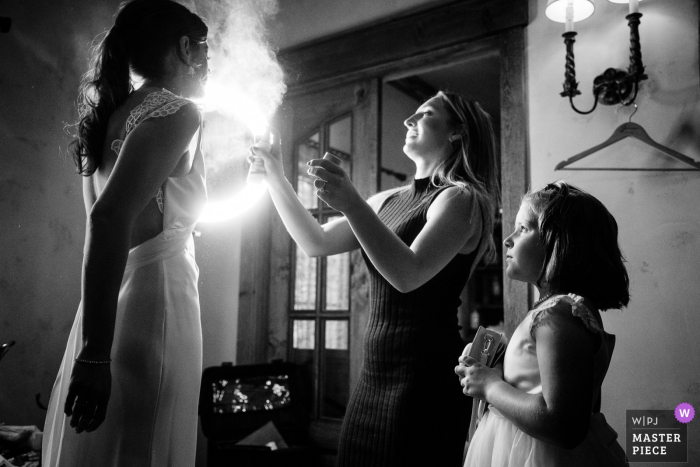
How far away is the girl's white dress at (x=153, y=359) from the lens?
35.2 inches

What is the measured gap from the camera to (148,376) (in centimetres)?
92

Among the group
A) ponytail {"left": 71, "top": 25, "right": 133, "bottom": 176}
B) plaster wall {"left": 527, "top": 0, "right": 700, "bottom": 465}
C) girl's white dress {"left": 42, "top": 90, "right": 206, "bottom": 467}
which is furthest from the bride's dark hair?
plaster wall {"left": 527, "top": 0, "right": 700, "bottom": 465}

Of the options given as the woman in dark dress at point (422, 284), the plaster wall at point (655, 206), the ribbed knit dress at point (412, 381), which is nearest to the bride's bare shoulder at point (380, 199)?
the woman in dark dress at point (422, 284)

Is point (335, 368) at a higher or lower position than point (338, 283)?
lower

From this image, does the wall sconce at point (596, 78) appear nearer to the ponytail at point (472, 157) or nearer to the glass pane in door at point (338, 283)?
the ponytail at point (472, 157)

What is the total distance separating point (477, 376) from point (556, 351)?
20 cm

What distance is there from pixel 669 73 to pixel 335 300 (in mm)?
1905

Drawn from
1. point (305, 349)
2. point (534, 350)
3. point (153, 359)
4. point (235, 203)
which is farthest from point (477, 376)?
point (305, 349)

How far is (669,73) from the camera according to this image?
7.04 feet

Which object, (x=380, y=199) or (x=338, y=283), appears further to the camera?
(x=338, y=283)

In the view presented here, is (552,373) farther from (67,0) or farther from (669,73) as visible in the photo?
(67,0)

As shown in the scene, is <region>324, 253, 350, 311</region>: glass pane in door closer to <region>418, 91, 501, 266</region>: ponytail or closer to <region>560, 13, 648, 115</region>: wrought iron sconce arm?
<region>560, 13, 648, 115</region>: wrought iron sconce arm

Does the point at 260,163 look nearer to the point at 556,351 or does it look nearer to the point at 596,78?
the point at 556,351

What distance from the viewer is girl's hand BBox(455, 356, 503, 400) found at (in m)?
1.04
